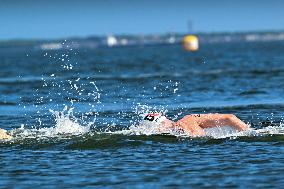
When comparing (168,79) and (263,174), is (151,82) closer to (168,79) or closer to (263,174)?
(168,79)

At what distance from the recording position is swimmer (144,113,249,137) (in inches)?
727

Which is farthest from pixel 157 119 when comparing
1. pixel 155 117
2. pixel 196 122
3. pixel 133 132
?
pixel 133 132

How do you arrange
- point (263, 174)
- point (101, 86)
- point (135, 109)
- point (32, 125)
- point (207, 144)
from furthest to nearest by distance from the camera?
point (101, 86) → point (135, 109) → point (32, 125) → point (207, 144) → point (263, 174)

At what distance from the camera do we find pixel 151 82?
3975 cm

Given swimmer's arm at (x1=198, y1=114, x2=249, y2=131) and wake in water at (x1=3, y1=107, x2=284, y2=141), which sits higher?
swimmer's arm at (x1=198, y1=114, x2=249, y2=131)

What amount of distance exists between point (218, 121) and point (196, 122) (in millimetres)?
494

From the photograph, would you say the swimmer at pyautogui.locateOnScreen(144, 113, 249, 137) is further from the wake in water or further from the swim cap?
the wake in water

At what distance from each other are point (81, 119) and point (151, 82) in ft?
48.4

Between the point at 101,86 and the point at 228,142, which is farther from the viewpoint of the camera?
the point at 101,86

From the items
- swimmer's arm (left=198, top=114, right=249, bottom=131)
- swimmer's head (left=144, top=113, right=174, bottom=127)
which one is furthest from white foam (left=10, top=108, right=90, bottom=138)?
swimmer's arm (left=198, top=114, right=249, bottom=131)

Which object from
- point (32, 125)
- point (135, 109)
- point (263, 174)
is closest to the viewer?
point (263, 174)

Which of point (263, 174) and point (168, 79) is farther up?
point (168, 79)

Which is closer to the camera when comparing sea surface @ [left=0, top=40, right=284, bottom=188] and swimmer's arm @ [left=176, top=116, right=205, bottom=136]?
sea surface @ [left=0, top=40, right=284, bottom=188]

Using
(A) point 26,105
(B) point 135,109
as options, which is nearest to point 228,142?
(B) point 135,109
